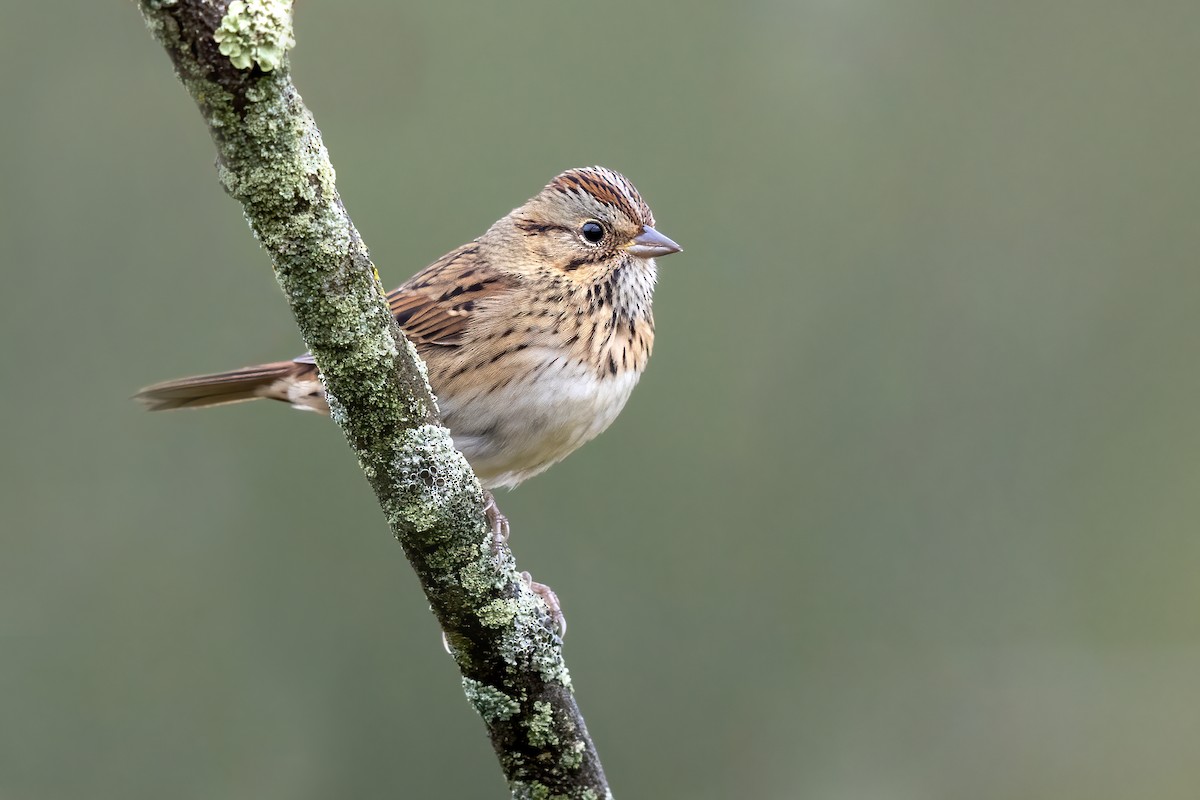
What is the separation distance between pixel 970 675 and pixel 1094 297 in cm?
204

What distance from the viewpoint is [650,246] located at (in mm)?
3967

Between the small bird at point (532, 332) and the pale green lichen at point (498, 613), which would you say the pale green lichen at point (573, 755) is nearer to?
the pale green lichen at point (498, 613)

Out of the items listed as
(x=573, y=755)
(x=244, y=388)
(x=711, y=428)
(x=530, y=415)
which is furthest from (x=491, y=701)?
(x=711, y=428)

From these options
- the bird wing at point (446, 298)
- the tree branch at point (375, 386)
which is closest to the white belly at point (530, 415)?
the bird wing at point (446, 298)

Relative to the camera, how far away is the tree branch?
1771mm

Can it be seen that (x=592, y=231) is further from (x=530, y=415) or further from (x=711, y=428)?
(x=711, y=428)

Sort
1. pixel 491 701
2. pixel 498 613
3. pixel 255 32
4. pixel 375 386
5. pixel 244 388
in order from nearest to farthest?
1. pixel 255 32
2. pixel 375 386
3. pixel 498 613
4. pixel 491 701
5. pixel 244 388

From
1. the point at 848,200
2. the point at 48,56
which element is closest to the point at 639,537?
the point at 848,200

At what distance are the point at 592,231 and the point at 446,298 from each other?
501 millimetres

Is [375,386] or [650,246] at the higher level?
[650,246]

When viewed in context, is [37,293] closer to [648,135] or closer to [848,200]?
[648,135]

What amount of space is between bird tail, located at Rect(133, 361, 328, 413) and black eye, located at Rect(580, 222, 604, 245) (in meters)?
0.90

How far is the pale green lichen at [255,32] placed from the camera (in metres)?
1.72

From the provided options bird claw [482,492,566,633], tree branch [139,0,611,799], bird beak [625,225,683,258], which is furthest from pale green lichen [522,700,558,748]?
bird beak [625,225,683,258]
